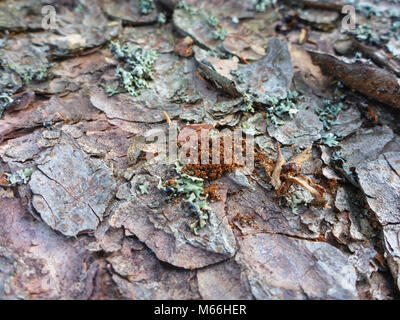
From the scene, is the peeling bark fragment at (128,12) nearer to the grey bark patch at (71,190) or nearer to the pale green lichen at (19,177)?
the grey bark patch at (71,190)

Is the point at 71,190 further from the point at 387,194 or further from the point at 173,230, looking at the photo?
the point at 387,194

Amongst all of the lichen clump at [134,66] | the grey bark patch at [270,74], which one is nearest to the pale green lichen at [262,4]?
the grey bark patch at [270,74]

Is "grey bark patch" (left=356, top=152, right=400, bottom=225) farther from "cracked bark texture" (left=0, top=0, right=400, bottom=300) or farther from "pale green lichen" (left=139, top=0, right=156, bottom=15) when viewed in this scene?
"pale green lichen" (left=139, top=0, right=156, bottom=15)

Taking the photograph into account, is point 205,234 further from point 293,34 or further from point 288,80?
point 293,34

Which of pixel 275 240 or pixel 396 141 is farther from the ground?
pixel 396 141

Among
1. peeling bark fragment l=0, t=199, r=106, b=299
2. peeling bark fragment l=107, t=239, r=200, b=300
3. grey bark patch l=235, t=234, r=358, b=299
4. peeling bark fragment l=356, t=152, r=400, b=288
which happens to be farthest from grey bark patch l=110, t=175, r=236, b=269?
peeling bark fragment l=356, t=152, r=400, b=288

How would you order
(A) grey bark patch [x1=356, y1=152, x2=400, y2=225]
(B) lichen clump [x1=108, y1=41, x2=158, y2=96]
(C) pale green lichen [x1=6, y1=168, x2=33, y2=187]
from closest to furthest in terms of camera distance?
(A) grey bark patch [x1=356, y1=152, x2=400, y2=225] < (C) pale green lichen [x1=6, y1=168, x2=33, y2=187] < (B) lichen clump [x1=108, y1=41, x2=158, y2=96]
